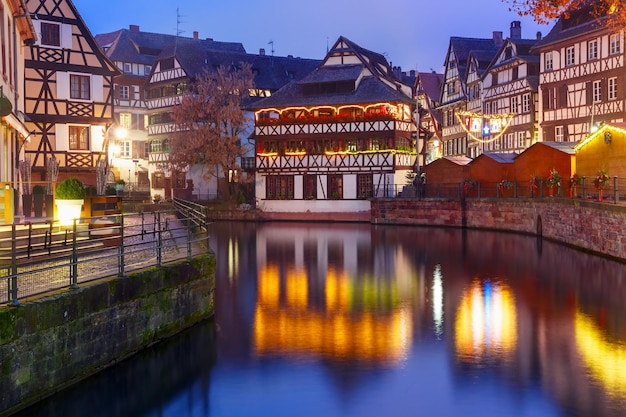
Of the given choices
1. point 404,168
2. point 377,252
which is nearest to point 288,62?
point 404,168

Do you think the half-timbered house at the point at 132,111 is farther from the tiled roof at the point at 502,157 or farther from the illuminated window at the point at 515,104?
the tiled roof at the point at 502,157

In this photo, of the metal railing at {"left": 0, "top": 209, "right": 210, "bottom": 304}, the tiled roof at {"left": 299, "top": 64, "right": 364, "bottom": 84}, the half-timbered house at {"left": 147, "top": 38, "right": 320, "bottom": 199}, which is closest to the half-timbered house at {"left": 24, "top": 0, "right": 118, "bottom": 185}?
the tiled roof at {"left": 299, "top": 64, "right": 364, "bottom": 84}

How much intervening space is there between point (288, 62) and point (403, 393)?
218ft

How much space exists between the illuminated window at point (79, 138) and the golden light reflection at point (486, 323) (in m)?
26.3

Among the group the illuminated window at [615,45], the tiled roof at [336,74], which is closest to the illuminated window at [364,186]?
the tiled roof at [336,74]

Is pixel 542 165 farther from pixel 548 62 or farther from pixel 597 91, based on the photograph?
pixel 548 62

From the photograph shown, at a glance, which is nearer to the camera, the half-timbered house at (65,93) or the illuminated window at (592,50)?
the half-timbered house at (65,93)

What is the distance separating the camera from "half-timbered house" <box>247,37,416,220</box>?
56.9m

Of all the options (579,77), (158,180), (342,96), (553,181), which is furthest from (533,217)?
(158,180)

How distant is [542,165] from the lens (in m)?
43.1

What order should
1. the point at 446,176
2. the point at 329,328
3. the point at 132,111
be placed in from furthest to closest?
the point at 132,111, the point at 446,176, the point at 329,328

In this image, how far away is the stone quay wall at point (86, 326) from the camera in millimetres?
10625

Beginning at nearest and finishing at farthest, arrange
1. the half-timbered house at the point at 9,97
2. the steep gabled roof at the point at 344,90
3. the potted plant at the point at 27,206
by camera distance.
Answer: the half-timbered house at the point at 9,97 → the potted plant at the point at 27,206 → the steep gabled roof at the point at 344,90

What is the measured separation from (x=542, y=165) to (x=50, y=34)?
2689 cm
